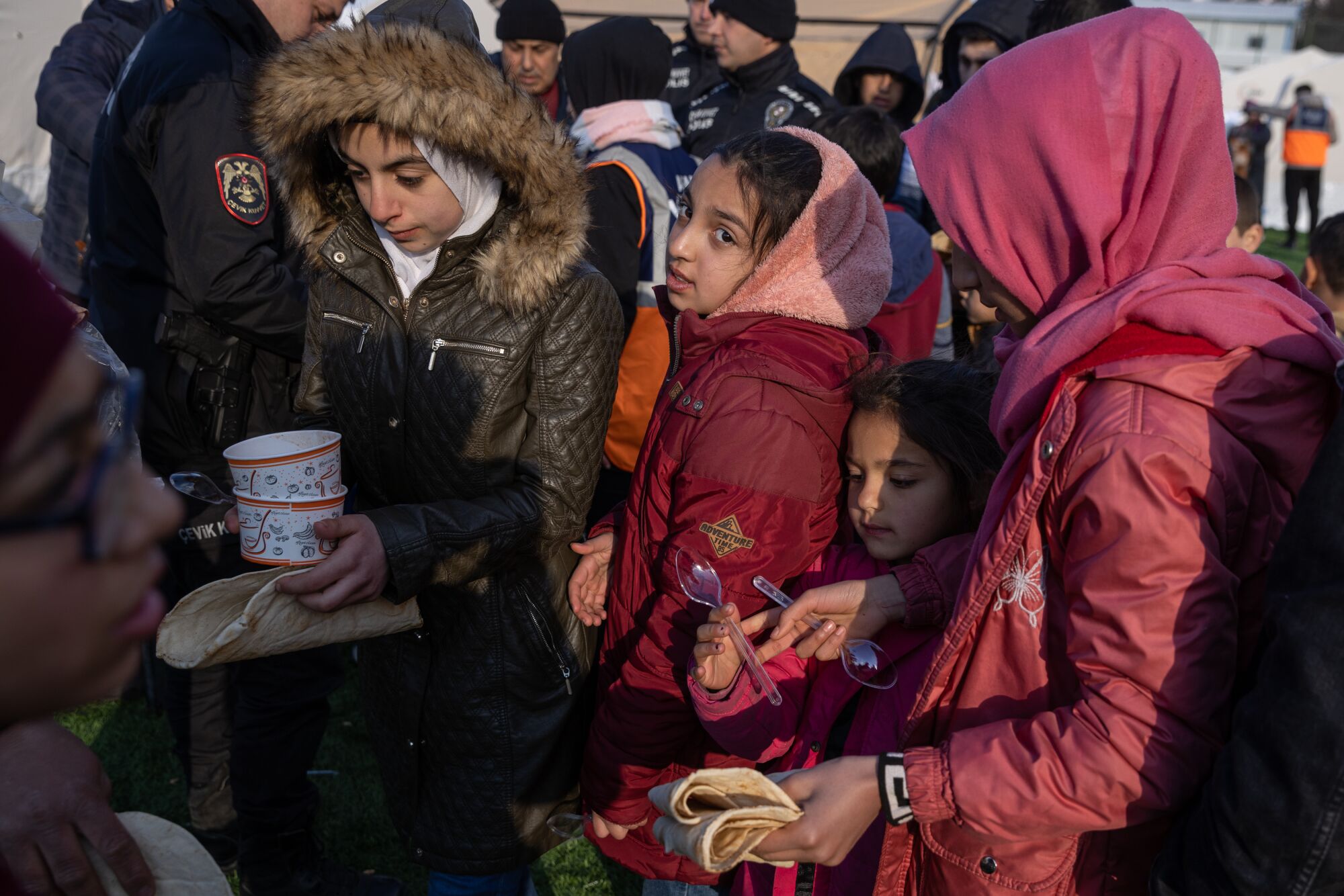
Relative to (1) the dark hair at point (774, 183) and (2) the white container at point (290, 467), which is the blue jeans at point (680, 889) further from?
(1) the dark hair at point (774, 183)

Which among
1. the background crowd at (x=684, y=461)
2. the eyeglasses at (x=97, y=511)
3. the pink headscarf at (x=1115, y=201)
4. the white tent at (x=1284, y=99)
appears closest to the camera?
the eyeglasses at (x=97, y=511)

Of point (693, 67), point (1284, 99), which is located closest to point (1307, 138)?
point (1284, 99)

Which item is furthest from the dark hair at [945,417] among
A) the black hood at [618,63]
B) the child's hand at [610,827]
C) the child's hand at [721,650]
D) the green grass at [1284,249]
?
the green grass at [1284,249]

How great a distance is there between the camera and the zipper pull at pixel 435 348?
221cm

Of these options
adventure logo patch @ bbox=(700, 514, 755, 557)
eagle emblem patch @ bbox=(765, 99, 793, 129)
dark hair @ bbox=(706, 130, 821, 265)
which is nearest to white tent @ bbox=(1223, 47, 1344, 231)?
eagle emblem patch @ bbox=(765, 99, 793, 129)

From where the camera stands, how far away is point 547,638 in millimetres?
2369

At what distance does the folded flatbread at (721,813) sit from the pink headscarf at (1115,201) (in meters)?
0.64

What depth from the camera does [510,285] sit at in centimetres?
218

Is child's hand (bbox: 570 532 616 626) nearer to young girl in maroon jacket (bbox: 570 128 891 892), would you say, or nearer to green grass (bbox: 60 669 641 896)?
young girl in maroon jacket (bbox: 570 128 891 892)

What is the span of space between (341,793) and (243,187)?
86.6 inches

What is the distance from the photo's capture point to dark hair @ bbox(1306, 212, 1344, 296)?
14.3ft

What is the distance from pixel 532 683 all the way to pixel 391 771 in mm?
475

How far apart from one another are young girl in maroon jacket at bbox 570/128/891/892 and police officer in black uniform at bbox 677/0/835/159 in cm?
287

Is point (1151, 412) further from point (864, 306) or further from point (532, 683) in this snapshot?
point (532, 683)
